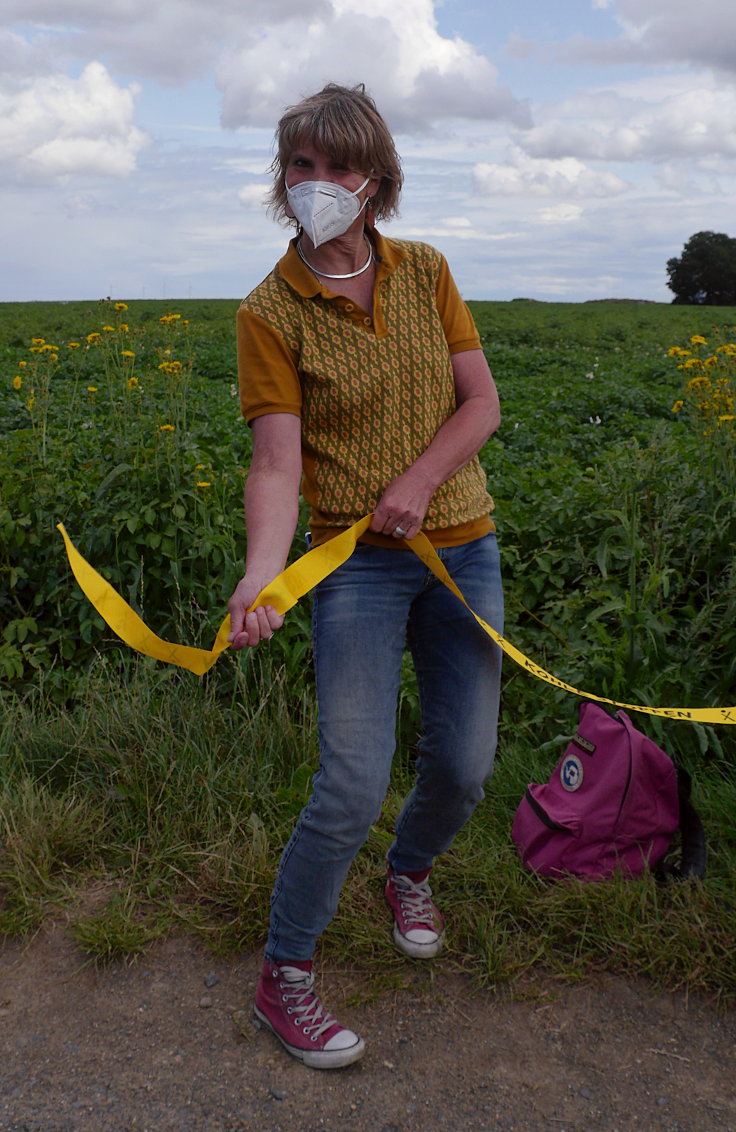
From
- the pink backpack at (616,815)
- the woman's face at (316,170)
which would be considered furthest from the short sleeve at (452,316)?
the pink backpack at (616,815)

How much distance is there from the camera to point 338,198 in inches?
96.3

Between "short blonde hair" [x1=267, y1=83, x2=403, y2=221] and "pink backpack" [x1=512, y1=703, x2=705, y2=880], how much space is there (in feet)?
5.54

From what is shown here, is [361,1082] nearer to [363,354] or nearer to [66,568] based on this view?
[363,354]

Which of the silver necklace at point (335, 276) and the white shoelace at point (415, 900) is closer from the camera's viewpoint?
the silver necklace at point (335, 276)

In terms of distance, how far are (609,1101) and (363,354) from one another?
1798 mm

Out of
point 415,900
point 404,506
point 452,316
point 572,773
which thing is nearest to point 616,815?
point 572,773

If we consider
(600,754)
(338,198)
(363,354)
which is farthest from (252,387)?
(600,754)

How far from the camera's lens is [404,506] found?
2.37m

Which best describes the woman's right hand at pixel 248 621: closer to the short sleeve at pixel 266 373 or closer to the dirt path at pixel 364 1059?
the short sleeve at pixel 266 373

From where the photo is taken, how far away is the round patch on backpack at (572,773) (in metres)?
3.09

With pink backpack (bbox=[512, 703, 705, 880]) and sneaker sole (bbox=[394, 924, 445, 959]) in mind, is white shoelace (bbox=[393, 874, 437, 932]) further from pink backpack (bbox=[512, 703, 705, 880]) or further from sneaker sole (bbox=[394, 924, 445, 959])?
pink backpack (bbox=[512, 703, 705, 880])

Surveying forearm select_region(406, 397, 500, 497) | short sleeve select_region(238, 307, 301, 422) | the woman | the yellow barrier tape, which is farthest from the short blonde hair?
the yellow barrier tape

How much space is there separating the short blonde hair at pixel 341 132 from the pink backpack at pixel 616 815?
1689 mm

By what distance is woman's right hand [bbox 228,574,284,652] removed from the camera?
215 cm
